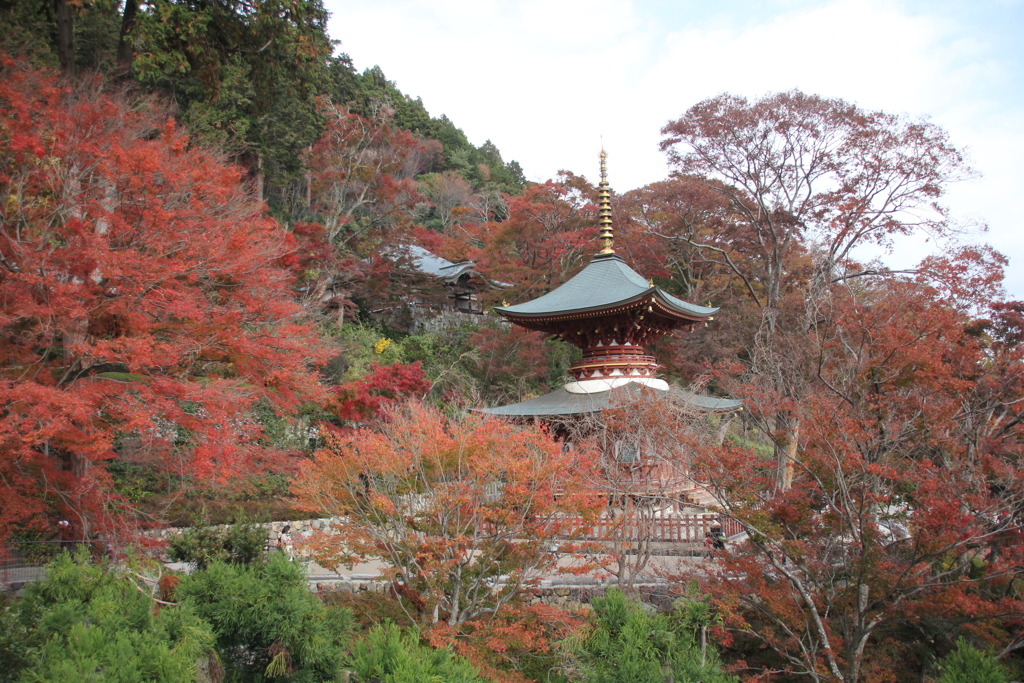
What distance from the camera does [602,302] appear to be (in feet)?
45.6

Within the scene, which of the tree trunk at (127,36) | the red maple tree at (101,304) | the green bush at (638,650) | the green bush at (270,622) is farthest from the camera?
the tree trunk at (127,36)

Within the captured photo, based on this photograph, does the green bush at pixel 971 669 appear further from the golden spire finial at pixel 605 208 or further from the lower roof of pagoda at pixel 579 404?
the golden spire finial at pixel 605 208

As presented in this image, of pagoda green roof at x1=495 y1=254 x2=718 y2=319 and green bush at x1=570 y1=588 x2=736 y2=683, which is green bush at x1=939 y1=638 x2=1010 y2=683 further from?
pagoda green roof at x1=495 y1=254 x2=718 y2=319

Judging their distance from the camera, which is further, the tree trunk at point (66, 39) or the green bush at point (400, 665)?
the tree trunk at point (66, 39)

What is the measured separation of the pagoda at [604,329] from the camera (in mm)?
13719

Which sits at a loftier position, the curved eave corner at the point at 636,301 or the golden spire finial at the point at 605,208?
the golden spire finial at the point at 605,208

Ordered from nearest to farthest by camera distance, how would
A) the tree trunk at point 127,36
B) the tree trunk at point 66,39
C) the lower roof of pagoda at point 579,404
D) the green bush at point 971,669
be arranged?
the green bush at point 971,669 < the tree trunk at point 66,39 < the tree trunk at point 127,36 < the lower roof of pagoda at point 579,404

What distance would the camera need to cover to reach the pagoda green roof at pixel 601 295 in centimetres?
1373

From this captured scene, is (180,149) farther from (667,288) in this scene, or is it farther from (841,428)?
(667,288)

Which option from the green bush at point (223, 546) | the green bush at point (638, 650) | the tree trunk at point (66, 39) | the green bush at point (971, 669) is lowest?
the green bush at point (223, 546)

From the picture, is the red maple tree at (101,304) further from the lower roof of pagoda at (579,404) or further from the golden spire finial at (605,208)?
A: the golden spire finial at (605,208)

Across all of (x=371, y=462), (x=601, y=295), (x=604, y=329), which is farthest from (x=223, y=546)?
(x=601, y=295)

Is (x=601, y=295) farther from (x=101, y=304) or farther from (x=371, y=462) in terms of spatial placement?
(x=101, y=304)

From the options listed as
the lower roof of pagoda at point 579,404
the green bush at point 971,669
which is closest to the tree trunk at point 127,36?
the lower roof of pagoda at point 579,404
